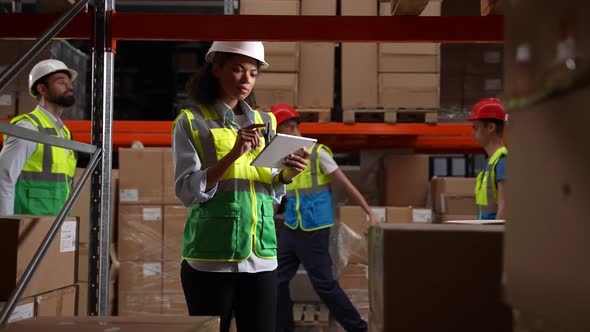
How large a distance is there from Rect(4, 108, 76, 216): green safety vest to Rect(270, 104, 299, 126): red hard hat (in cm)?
161

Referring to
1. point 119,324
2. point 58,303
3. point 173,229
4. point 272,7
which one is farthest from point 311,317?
point 119,324

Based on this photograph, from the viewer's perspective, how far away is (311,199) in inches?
193

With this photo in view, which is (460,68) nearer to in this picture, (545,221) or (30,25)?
(30,25)

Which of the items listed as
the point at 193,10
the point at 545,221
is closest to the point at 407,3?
the point at 545,221

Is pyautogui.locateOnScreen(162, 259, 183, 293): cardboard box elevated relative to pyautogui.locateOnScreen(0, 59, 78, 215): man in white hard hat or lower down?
lower down

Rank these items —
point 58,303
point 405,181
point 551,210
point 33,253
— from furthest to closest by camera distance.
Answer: point 405,181 → point 58,303 → point 33,253 → point 551,210

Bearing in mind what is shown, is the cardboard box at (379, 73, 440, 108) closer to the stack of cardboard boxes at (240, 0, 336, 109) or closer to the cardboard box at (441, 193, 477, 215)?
the stack of cardboard boxes at (240, 0, 336, 109)

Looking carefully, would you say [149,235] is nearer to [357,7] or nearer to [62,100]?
[62,100]

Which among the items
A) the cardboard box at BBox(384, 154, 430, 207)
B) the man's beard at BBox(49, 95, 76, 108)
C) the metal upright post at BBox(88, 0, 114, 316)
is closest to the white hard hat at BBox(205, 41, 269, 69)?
the metal upright post at BBox(88, 0, 114, 316)

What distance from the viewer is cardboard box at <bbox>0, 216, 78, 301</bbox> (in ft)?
7.29

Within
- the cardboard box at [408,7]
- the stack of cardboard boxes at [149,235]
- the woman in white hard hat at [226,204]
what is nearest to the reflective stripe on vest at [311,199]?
the stack of cardboard boxes at [149,235]

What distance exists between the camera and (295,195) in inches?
195

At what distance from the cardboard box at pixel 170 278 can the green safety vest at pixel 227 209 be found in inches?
123

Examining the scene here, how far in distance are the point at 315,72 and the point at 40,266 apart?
3259 millimetres
